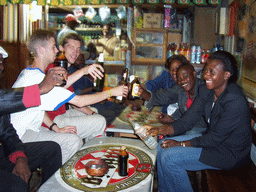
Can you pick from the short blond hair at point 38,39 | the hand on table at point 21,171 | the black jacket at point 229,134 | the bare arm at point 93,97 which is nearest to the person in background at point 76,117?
the bare arm at point 93,97

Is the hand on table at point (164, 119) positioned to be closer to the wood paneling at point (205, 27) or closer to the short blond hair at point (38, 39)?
the short blond hair at point (38, 39)

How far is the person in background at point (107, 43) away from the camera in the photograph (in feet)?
16.8

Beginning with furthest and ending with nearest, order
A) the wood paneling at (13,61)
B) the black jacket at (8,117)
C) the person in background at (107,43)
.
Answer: the wood paneling at (13,61)
the person in background at (107,43)
the black jacket at (8,117)

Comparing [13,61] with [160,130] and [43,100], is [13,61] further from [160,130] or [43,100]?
[160,130]

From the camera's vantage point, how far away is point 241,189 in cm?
144

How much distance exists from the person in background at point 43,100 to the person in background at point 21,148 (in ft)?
0.40

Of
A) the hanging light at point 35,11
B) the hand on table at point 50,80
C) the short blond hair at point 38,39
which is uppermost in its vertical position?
the hanging light at point 35,11

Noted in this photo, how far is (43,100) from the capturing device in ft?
5.96

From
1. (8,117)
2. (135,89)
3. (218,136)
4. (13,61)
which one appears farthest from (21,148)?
(13,61)

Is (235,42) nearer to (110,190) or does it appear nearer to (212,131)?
(212,131)

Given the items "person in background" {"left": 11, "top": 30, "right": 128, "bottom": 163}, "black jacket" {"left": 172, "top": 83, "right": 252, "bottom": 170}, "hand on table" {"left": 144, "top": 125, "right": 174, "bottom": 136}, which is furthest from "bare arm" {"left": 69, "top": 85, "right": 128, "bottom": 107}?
"black jacket" {"left": 172, "top": 83, "right": 252, "bottom": 170}

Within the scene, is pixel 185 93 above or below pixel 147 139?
above

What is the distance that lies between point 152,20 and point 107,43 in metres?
1.21

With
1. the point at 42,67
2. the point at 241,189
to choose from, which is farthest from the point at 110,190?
the point at 42,67
